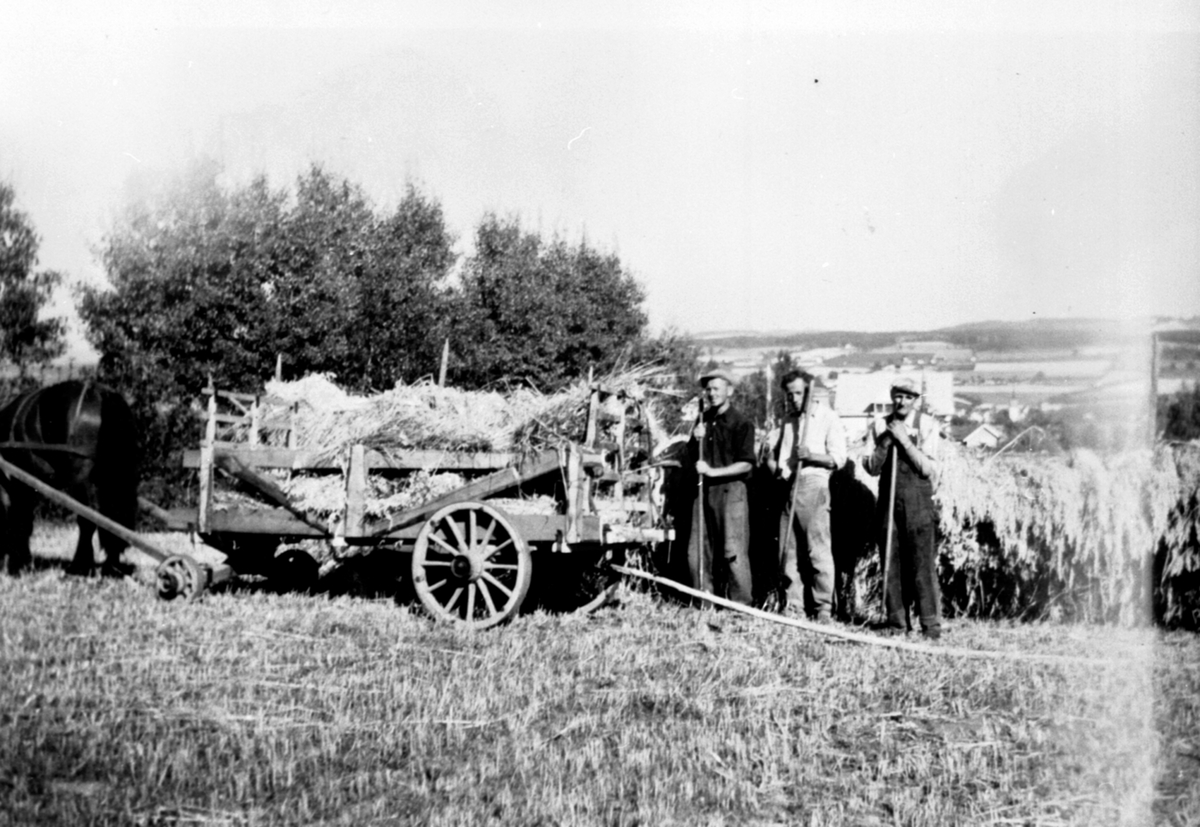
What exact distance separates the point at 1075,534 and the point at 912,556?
1.69 metres

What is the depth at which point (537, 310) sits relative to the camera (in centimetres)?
3341

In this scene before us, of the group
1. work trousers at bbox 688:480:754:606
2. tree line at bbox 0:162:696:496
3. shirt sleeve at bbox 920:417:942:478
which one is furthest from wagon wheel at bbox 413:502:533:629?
tree line at bbox 0:162:696:496

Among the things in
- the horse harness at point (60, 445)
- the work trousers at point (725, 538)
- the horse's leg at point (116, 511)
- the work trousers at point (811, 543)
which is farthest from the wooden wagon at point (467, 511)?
the horse harness at point (60, 445)

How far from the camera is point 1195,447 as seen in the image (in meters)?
9.06

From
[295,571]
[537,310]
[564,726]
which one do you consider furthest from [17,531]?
[537,310]

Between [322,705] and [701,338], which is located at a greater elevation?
[701,338]

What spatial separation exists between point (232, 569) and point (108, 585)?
4.24ft

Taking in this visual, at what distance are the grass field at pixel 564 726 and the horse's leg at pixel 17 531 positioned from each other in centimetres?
246

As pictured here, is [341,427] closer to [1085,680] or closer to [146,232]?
[1085,680]

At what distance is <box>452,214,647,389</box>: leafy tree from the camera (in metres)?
31.0

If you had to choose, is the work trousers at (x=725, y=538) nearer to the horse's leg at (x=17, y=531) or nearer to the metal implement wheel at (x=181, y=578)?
the metal implement wheel at (x=181, y=578)

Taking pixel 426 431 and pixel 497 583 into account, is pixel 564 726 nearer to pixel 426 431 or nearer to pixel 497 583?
pixel 497 583

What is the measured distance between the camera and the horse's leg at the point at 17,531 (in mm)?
10469

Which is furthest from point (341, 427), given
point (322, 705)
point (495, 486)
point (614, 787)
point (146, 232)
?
point (146, 232)
